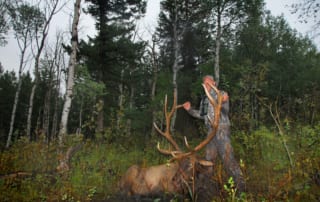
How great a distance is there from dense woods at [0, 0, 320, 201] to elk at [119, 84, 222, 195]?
0.24 m

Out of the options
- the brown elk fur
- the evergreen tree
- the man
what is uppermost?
the evergreen tree

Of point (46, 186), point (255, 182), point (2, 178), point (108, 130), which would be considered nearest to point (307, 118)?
point (255, 182)

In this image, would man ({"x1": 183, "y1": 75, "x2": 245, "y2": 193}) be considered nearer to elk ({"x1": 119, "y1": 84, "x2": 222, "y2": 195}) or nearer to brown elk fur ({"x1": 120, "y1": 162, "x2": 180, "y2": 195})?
elk ({"x1": 119, "y1": 84, "x2": 222, "y2": 195})

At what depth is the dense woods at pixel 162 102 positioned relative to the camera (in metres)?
4.55

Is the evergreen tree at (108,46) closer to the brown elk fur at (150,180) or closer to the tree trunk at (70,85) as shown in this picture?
the tree trunk at (70,85)

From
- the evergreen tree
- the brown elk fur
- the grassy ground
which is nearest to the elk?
the brown elk fur

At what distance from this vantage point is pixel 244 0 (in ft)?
50.1

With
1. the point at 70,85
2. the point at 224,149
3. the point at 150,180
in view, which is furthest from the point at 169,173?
the point at 70,85

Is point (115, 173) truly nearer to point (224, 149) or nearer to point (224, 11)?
point (224, 149)

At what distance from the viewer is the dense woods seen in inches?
179

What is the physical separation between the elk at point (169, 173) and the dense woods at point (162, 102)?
24cm

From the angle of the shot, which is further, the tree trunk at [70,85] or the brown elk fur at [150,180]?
the tree trunk at [70,85]

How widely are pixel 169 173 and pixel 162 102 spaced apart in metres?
6.15

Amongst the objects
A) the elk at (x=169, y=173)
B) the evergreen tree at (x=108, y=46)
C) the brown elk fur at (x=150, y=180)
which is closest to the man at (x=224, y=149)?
the elk at (x=169, y=173)
